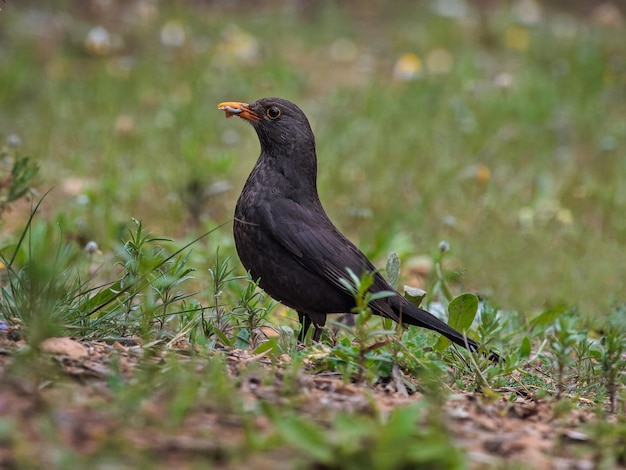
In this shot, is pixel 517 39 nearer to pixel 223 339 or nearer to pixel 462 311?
pixel 462 311

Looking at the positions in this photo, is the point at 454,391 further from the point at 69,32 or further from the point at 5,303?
the point at 69,32

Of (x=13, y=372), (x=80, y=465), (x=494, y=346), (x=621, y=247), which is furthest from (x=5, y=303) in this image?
(x=621, y=247)

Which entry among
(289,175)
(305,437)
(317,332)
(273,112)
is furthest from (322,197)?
(305,437)

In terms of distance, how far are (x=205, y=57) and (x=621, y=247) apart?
5.11 metres

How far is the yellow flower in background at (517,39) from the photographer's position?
10.9 m

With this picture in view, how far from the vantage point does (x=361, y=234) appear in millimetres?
6762

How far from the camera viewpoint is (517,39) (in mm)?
10977

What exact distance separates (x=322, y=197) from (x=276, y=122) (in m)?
2.31

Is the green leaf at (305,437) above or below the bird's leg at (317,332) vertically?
below

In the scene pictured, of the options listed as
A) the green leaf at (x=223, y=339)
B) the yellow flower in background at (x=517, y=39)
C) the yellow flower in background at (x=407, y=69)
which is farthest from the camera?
the yellow flower in background at (x=517, y=39)

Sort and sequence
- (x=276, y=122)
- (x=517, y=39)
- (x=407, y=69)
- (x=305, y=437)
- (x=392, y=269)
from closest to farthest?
(x=305, y=437) < (x=392, y=269) < (x=276, y=122) < (x=407, y=69) < (x=517, y=39)

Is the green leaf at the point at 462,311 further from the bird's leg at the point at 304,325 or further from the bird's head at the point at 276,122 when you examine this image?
the bird's head at the point at 276,122

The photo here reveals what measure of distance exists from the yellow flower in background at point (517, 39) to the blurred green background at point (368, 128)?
0.02 meters

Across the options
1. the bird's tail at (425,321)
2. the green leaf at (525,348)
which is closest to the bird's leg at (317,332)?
the bird's tail at (425,321)
